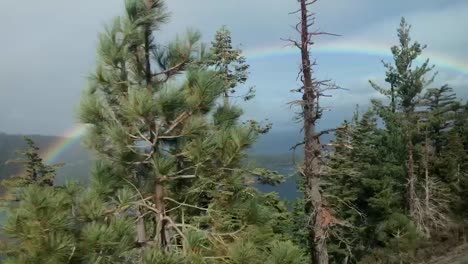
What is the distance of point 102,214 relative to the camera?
4.13 meters

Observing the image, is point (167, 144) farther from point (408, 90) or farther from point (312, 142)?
point (408, 90)

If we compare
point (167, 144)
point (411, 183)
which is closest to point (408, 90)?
point (411, 183)

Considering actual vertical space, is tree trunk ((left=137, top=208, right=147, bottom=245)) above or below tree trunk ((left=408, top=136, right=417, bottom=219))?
above

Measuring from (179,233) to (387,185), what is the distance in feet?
64.8

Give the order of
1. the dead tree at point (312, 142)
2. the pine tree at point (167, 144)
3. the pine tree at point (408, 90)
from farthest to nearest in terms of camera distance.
→ the pine tree at point (408, 90) → the dead tree at point (312, 142) → the pine tree at point (167, 144)

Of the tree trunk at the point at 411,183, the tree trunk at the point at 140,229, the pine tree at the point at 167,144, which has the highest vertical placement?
the pine tree at the point at 167,144

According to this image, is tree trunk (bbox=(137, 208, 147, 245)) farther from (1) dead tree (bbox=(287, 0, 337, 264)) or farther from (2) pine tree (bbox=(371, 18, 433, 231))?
(2) pine tree (bbox=(371, 18, 433, 231))

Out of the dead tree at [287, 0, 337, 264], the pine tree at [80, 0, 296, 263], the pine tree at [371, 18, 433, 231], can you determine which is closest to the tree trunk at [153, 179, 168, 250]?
the pine tree at [80, 0, 296, 263]

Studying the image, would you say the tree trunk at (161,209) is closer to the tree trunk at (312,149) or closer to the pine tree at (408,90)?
the tree trunk at (312,149)

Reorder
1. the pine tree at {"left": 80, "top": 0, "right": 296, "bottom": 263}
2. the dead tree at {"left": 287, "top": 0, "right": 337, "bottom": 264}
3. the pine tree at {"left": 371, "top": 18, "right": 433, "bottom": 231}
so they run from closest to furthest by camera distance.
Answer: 1. the pine tree at {"left": 80, "top": 0, "right": 296, "bottom": 263}
2. the dead tree at {"left": 287, "top": 0, "right": 337, "bottom": 264}
3. the pine tree at {"left": 371, "top": 18, "right": 433, "bottom": 231}

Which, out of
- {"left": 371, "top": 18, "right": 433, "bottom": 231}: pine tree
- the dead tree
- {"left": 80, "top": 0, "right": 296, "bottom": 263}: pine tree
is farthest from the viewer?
{"left": 371, "top": 18, "right": 433, "bottom": 231}: pine tree

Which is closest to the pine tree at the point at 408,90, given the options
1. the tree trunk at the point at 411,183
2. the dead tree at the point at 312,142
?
the tree trunk at the point at 411,183

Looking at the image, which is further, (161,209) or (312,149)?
(312,149)

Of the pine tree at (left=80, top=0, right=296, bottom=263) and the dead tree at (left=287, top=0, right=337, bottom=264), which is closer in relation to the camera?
the pine tree at (left=80, top=0, right=296, bottom=263)
